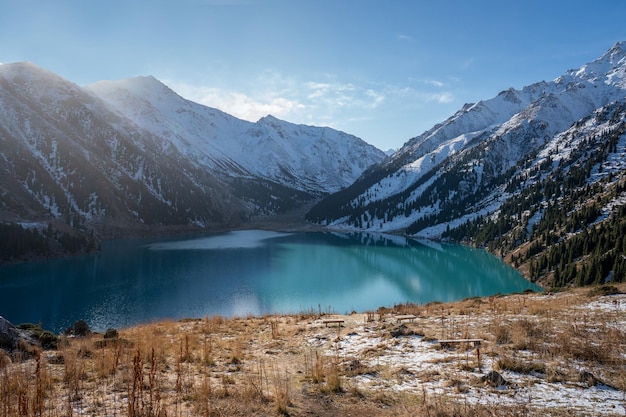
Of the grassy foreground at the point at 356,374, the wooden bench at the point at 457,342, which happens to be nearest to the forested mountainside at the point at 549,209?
the grassy foreground at the point at 356,374

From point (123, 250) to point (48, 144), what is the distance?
3326 inches

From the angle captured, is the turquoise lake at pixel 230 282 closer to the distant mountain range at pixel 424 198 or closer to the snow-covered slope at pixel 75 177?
the distant mountain range at pixel 424 198

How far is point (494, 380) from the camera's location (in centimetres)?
904

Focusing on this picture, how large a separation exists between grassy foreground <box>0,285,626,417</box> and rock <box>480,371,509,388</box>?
0.03 meters

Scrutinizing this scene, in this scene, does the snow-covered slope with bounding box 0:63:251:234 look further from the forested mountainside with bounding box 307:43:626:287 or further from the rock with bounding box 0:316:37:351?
the rock with bounding box 0:316:37:351

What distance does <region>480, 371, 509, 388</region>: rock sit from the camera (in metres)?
8.90

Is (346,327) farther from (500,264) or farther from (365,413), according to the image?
(500,264)

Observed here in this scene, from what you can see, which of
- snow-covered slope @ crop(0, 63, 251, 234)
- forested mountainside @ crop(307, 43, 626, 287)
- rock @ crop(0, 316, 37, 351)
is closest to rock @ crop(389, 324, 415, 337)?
rock @ crop(0, 316, 37, 351)

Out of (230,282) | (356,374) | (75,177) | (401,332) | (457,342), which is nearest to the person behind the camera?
(356,374)

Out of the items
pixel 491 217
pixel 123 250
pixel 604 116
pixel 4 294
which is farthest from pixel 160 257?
pixel 604 116

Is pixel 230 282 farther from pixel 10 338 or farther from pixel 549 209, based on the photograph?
pixel 549 209

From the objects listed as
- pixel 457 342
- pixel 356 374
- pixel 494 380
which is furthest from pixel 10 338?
pixel 494 380

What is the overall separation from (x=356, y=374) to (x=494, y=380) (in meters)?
3.57

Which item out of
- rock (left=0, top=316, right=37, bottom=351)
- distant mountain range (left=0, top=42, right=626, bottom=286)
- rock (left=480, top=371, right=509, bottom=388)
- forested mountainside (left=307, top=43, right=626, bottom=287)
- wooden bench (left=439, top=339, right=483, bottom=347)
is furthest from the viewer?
distant mountain range (left=0, top=42, right=626, bottom=286)
